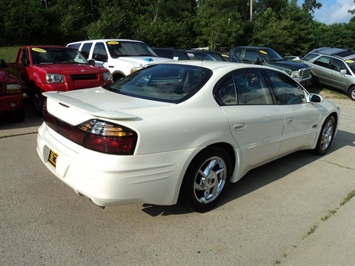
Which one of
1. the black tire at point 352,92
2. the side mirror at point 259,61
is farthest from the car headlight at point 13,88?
the black tire at point 352,92

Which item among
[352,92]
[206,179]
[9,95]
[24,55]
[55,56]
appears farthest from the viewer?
[352,92]

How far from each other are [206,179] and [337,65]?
40.3 feet

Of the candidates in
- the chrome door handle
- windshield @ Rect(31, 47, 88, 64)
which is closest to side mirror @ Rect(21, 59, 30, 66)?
windshield @ Rect(31, 47, 88, 64)

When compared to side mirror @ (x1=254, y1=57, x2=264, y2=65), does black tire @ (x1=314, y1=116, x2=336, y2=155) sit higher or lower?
lower

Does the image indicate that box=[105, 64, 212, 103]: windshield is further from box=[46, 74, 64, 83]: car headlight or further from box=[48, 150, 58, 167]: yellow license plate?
box=[46, 74, 64, 83]: car headlight

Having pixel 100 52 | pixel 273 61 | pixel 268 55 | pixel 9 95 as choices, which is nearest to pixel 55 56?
pixel 100 52

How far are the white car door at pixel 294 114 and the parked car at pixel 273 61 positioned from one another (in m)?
7.77

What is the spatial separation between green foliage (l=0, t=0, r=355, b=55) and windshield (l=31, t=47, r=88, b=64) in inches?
693

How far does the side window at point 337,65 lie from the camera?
13.2 metres

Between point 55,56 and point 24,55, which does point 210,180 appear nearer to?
point 55,56

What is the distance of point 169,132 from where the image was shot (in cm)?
292

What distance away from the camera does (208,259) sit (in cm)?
275

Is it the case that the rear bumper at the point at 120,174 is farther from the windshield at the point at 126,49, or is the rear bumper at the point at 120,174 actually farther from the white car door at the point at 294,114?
the windshield at the point at 126,49

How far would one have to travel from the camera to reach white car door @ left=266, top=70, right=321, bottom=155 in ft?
14.3
